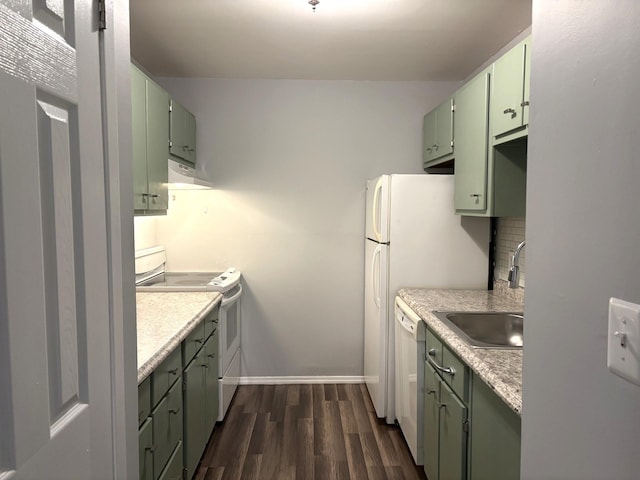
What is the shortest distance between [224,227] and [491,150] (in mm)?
2176

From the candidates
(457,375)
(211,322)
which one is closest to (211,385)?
(211,322)

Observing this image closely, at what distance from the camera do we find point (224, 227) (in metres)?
3.62

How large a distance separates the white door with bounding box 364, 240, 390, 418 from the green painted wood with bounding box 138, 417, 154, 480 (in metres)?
1.71

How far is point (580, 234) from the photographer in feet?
2.42

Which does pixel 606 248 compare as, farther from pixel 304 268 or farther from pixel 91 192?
pixel 304 268

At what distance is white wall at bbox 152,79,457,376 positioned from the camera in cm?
357

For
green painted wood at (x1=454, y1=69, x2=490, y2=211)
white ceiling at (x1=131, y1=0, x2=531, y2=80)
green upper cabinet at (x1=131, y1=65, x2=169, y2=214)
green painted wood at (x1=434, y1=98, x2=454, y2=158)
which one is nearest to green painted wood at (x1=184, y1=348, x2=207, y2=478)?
green upper cabinet at (x1=131, y1=65, x2=169, y2=214)

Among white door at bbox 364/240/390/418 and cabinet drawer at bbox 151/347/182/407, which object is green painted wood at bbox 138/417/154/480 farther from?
white door at bbox 364/240/390/418

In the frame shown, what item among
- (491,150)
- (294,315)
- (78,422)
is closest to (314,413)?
(294,315)

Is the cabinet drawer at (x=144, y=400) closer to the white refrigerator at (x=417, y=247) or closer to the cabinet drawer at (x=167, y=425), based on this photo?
the cabinet drawer at (x=167, y=425)

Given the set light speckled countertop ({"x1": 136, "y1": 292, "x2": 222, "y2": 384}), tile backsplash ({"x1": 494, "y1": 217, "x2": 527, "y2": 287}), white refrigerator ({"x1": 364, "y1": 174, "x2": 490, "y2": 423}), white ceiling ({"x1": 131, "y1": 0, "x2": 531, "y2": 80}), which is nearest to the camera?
light speckled countertop ({"x1": 136, "y1": 292, "x2": 222, "y2": 384})

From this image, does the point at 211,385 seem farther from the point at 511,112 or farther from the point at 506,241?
the point at 511,112

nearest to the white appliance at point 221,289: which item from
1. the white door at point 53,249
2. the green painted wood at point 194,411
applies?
the green painted wood at point 194,411

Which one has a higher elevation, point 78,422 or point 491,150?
point 491,150
